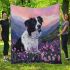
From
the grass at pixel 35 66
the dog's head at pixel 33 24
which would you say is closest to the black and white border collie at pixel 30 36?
the dog's head at pixel 33 24

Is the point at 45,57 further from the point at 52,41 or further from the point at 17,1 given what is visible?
the point at 17,1

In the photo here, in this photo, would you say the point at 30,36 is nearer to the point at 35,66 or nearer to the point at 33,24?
the point at 33,24

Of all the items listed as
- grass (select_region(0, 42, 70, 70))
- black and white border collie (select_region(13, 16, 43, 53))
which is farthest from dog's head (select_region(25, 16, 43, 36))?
grass (select_region(0, 42, 70, 70))

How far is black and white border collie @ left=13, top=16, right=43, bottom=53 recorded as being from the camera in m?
10.6

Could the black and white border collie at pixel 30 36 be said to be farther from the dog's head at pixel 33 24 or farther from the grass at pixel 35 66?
the grass at pixel 35 66

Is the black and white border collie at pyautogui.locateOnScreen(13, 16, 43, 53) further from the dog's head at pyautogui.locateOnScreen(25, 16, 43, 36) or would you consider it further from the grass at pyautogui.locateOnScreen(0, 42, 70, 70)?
the grass at pyautogui.locateOnScreen(0, 42, 70, 70)

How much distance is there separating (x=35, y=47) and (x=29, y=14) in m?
1.14

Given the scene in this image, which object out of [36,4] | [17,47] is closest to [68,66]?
[17,47]

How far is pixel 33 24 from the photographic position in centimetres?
1069

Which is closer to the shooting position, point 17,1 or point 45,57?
point 45,57

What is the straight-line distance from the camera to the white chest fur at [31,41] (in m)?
10.7

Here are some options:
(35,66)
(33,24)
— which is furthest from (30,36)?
(35,66)

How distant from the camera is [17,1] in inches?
1139

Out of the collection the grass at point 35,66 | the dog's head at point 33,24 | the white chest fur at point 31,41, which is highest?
the dog's head at point 33,24
